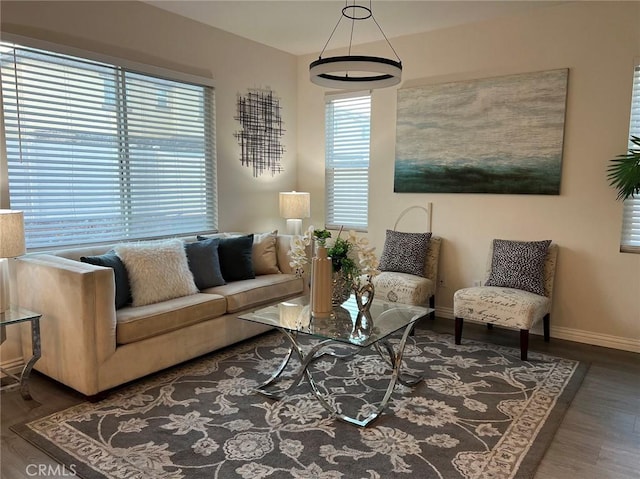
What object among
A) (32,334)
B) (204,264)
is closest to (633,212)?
(204,264)

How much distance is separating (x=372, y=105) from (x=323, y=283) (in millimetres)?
2763

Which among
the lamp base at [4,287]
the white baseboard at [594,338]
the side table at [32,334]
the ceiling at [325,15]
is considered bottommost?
the white baseboard at [594,338]

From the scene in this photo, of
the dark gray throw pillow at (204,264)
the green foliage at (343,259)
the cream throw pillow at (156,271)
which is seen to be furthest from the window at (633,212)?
the cream throw pillow at (156,271)

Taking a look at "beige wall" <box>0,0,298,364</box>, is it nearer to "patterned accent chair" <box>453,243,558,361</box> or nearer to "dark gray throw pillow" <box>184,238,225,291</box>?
Answer: "dark gray throw pillow" <box>184,238,225,291</box>

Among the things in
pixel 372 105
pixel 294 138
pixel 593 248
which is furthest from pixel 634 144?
pixel 294 138

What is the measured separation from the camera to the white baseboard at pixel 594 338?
A: 379 centimetres

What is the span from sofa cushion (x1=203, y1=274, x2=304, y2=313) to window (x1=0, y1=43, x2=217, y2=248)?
0.93 metres

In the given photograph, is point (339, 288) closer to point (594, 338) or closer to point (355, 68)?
point (355, 68)

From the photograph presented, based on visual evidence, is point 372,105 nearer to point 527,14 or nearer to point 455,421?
point 527,14

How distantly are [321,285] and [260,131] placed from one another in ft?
9.01

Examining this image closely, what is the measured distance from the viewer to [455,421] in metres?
2.60

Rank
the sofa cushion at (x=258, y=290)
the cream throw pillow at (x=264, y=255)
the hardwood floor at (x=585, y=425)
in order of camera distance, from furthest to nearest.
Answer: the cream throw pillow at (x=264, y=255)
the sofa cushion at (x=258, y=290)
the hardwood floor at (x=585, y=425)

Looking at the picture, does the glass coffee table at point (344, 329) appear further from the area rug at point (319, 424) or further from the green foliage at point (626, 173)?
the green foliage at point (626, 173)

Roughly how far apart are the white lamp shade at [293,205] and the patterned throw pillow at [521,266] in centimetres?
205
